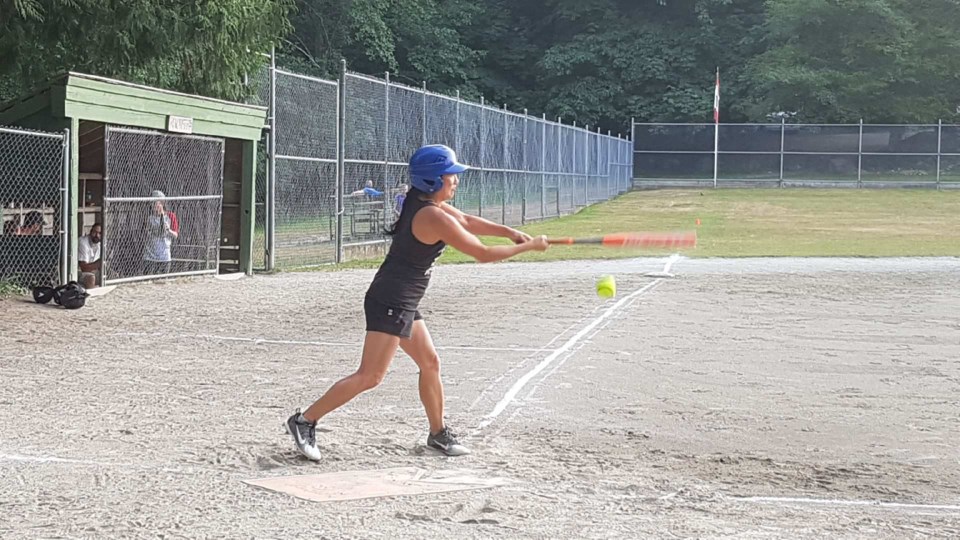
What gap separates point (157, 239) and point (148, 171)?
3.37ft

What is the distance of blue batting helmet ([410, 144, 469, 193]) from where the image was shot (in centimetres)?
675

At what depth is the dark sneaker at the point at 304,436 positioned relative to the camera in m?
6.75

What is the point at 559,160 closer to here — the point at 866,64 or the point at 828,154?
the point at 828,154

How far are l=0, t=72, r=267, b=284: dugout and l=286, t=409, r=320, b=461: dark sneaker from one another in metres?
9.17

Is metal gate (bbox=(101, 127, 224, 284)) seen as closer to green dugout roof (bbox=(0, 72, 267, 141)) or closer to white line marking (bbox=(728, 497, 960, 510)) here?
green dugout roof (bbox=(0, 72, 267, 141))

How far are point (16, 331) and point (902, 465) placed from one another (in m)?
8.64

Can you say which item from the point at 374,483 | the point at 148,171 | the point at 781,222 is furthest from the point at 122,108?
the point at 781,222

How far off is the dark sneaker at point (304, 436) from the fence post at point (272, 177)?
12.9 m

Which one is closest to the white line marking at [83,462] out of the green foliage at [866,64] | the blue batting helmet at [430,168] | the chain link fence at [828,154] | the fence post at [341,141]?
the blue batting helmet at [430,168]

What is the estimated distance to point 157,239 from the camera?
1741cm

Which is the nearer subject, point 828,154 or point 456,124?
point 456,124

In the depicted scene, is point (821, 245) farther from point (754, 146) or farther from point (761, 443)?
point (754, 146)

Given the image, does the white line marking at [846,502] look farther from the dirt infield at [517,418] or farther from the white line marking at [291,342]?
the white line marking at [291,342]

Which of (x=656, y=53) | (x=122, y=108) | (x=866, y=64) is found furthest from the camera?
(x=656, y=53)
